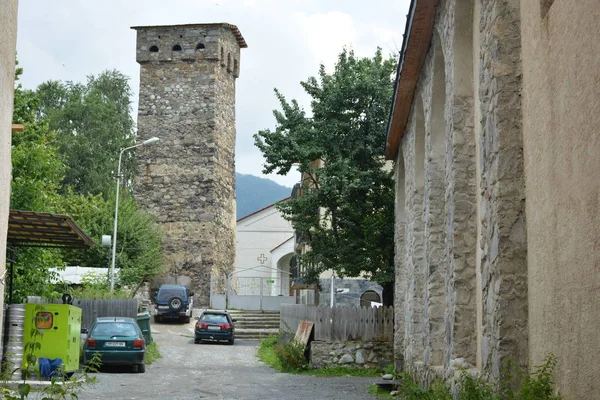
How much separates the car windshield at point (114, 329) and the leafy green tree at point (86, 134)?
32.2 metres

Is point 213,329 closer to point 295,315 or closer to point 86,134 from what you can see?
point 295,315

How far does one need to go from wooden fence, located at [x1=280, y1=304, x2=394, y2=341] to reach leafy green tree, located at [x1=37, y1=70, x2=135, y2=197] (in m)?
33.4

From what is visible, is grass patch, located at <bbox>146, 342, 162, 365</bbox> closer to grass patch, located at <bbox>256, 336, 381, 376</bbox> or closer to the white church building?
grass patch, located at <bbox>256, 336, 381, 376</bbox>

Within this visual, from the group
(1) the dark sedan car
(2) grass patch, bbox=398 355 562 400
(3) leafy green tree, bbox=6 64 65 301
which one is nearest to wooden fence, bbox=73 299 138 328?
(3) leafy green tree, bbox=6 64 65 301

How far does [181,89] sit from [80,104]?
23.0 ft

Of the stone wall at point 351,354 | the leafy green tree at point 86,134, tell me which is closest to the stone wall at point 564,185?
the stone wall at point 351,354

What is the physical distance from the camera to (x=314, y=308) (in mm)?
A: 26641

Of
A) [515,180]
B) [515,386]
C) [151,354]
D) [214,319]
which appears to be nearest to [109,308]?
[151,354]

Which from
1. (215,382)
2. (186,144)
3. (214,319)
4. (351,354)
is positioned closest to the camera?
(215,382)

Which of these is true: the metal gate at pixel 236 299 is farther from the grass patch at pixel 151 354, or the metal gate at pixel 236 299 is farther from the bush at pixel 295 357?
the bush at pixel 295 357

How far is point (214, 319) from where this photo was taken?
38.1 meters

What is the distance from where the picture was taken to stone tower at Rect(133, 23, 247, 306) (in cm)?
5366

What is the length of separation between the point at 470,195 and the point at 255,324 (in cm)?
3413

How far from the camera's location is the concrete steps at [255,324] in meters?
42.8
